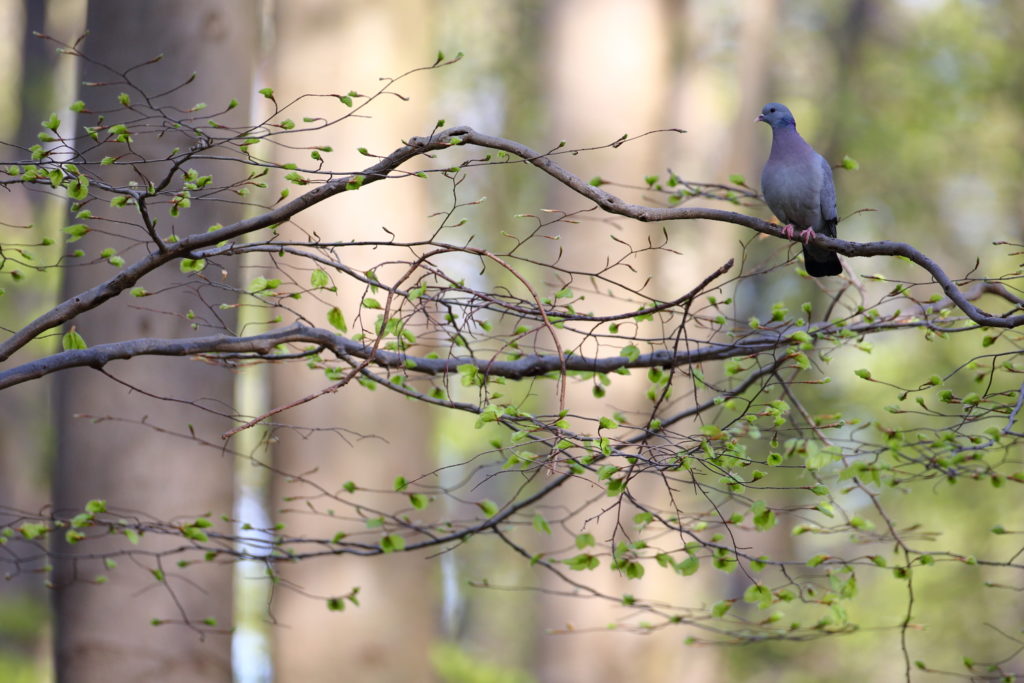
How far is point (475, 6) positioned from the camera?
13727 millimetres

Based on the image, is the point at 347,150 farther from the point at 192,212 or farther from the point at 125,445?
the point at 125,445

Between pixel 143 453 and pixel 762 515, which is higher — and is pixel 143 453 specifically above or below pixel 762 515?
above

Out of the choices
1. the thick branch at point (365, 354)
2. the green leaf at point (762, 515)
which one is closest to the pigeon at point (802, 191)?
the thick branch at point (365, 354)

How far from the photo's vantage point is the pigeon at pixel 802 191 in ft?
12.4

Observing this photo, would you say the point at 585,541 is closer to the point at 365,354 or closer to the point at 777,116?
the point at 365,354

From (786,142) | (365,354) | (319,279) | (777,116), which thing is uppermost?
(777,116)

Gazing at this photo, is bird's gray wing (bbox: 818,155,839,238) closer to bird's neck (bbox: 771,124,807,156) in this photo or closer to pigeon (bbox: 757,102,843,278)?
pigeon (bbox: 757,102,843,278)

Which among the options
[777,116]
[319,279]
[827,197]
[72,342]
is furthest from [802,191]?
[72,342]

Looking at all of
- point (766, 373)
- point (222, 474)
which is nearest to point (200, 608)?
point (222, 474)

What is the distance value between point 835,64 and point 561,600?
9.32 metres

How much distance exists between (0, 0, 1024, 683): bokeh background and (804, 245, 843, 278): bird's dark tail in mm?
1673

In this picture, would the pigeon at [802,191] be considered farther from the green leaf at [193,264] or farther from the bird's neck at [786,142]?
the green leaf at [193,264]

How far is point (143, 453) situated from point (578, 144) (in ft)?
11.6

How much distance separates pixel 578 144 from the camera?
6.41 meters
